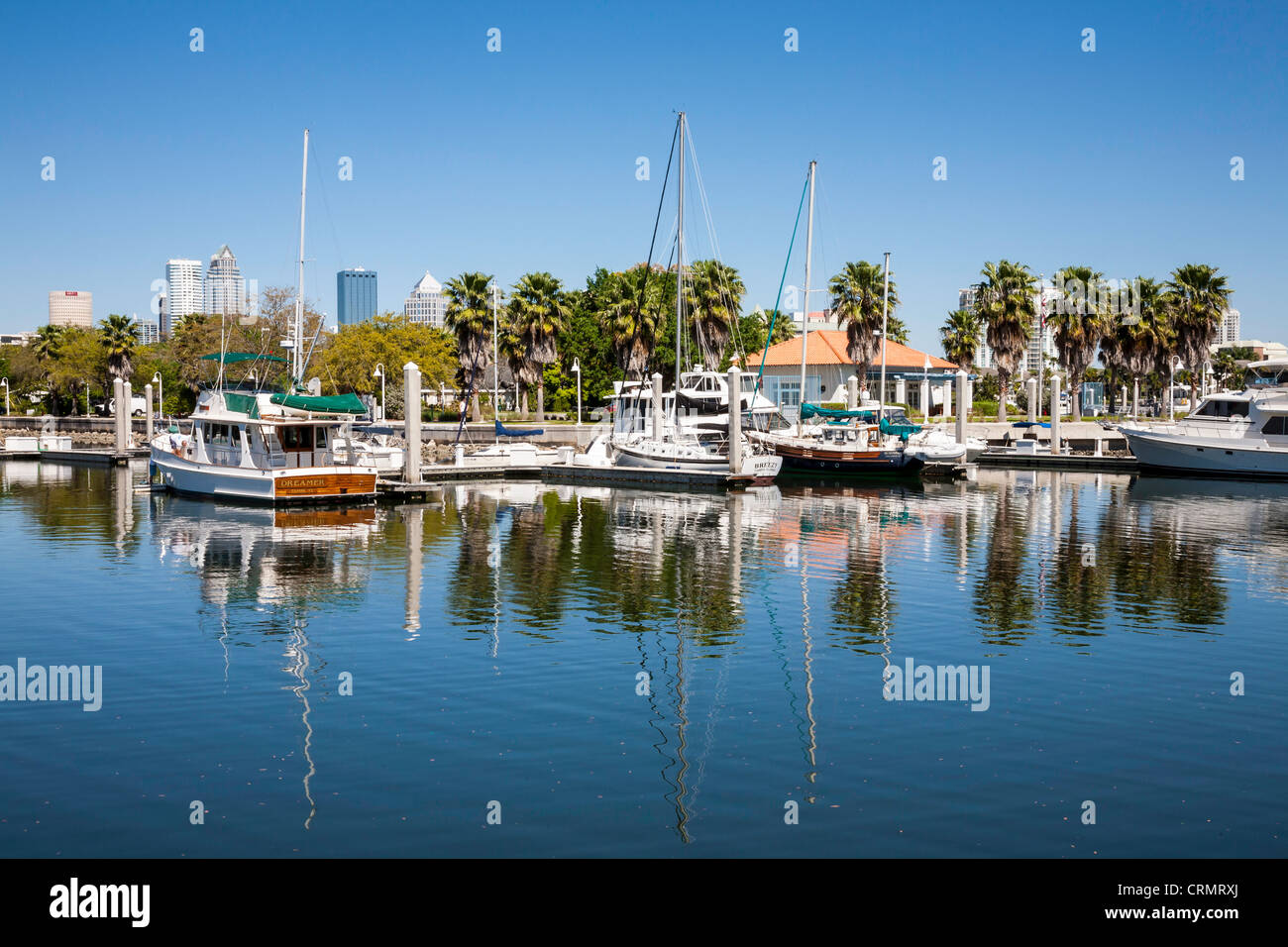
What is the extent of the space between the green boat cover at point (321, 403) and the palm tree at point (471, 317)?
31.9 metres

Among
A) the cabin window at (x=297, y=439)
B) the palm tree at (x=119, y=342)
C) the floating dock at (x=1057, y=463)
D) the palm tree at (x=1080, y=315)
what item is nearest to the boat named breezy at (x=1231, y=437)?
the floating dock at (x=1057, y=463)

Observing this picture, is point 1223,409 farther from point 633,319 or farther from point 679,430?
point 633,319

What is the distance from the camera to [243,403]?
39.4 metres

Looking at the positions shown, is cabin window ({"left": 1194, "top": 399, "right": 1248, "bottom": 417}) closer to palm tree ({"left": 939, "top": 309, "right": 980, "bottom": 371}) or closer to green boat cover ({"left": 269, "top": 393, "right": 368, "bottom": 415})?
palm tree ({"left": 939, "top": 309, "right": 980, "bottom": 371})

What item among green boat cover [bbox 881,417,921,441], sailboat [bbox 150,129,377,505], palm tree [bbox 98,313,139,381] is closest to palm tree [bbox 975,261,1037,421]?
green boat cover [bbox 881,417,921,441]

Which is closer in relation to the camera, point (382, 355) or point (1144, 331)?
point (1144, 331)

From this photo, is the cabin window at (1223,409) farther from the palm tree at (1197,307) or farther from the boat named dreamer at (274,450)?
the boat named dreamer at (274,450)

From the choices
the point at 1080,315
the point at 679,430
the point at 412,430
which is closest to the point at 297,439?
the point at 412,430

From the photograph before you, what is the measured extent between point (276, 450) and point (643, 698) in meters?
28.2

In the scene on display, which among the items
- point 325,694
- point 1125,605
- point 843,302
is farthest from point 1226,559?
point 843,302

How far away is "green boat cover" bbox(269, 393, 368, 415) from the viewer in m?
38.6

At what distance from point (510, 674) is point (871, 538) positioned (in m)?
17.4

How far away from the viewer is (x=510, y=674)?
15.8 metres

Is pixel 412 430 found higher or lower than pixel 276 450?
higher
